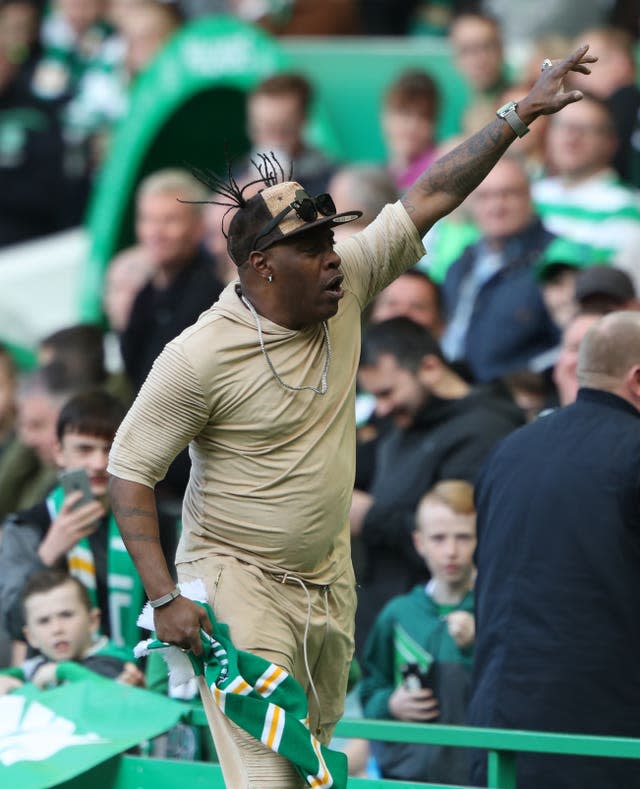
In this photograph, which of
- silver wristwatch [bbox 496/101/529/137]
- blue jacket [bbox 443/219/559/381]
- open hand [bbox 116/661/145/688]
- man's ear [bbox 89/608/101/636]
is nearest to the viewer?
silver wristwatch [bbox 496/101/529/137]

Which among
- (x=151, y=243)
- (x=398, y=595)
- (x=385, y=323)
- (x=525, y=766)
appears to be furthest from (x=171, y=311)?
(x=525, y=766)

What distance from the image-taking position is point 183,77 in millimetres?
11172

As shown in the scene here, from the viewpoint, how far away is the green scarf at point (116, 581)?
598 centimetres

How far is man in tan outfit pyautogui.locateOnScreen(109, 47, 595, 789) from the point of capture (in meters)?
4.26

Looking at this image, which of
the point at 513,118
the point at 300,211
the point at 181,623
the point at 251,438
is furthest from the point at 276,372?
the point at 513,118

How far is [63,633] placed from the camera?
583 centimetres

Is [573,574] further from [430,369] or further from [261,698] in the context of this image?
[430,369]

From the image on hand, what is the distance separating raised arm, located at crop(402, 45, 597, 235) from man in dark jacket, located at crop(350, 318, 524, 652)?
1.88 m

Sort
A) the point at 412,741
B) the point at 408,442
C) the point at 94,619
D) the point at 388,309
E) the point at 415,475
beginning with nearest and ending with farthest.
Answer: the point at 412,741 → the point at 94,619 → the point at 415,475 → the point at 408,442 → the point at 388,309

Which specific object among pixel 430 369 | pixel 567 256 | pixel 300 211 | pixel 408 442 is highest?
pixel 300 211

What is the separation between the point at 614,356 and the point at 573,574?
644 millimetres

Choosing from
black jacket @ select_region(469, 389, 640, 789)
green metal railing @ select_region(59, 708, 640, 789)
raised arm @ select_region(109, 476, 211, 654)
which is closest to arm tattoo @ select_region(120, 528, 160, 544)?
raised arm @ select_region(109, 476, 211, 654)

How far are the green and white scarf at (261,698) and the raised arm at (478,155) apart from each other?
3.91 ft

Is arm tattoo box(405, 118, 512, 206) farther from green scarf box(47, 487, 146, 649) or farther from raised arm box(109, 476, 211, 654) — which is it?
green scarf box(47, 487, 146, 649)
